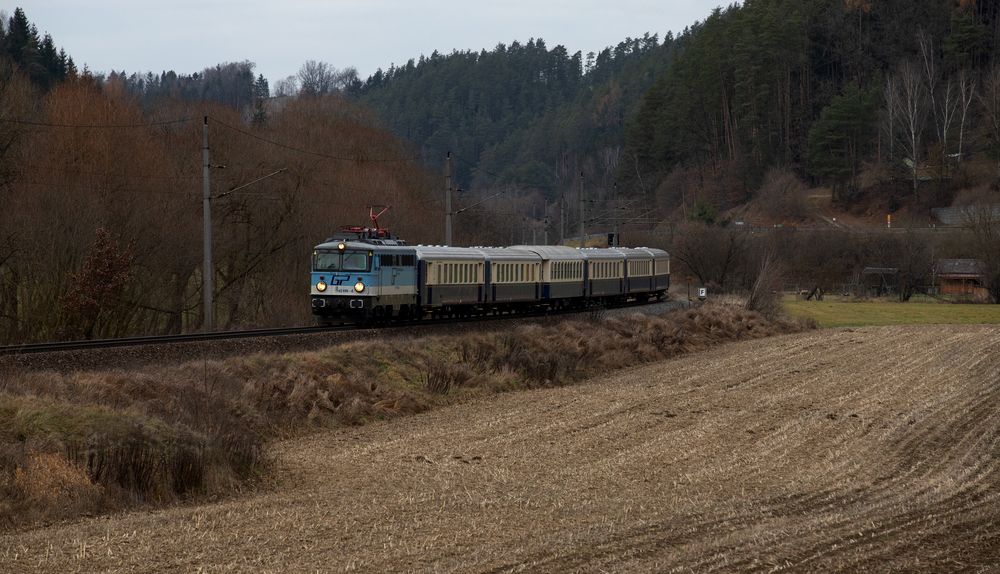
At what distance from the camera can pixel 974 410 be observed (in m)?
27.1

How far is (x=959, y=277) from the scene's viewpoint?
8556 cm

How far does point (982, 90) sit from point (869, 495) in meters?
112

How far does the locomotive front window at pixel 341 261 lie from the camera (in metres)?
34.0

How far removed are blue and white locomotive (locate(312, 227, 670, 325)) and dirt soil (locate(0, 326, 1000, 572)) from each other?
6537 mm

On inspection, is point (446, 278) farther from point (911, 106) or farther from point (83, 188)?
point (911, 106)

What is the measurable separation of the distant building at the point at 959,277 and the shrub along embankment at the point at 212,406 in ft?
173

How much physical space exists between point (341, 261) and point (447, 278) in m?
5.06

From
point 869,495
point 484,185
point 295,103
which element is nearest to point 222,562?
point 869,495

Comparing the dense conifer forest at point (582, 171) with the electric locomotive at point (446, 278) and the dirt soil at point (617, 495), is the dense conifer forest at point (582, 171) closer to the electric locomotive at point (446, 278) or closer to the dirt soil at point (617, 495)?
the electric locomotive at point (446, 278)

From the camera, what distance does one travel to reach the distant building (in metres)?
82.5

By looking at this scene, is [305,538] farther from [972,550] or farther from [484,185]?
[484,185]

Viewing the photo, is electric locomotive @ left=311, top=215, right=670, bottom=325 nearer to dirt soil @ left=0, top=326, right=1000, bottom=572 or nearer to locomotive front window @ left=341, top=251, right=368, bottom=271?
locomotive front window @ left=341, top=251, right=368, bottom=271

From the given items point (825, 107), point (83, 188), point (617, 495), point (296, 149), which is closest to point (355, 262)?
point (83, 188)

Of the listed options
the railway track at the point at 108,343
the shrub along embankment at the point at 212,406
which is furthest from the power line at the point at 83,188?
the shrub along embankment at the point at 212,406
